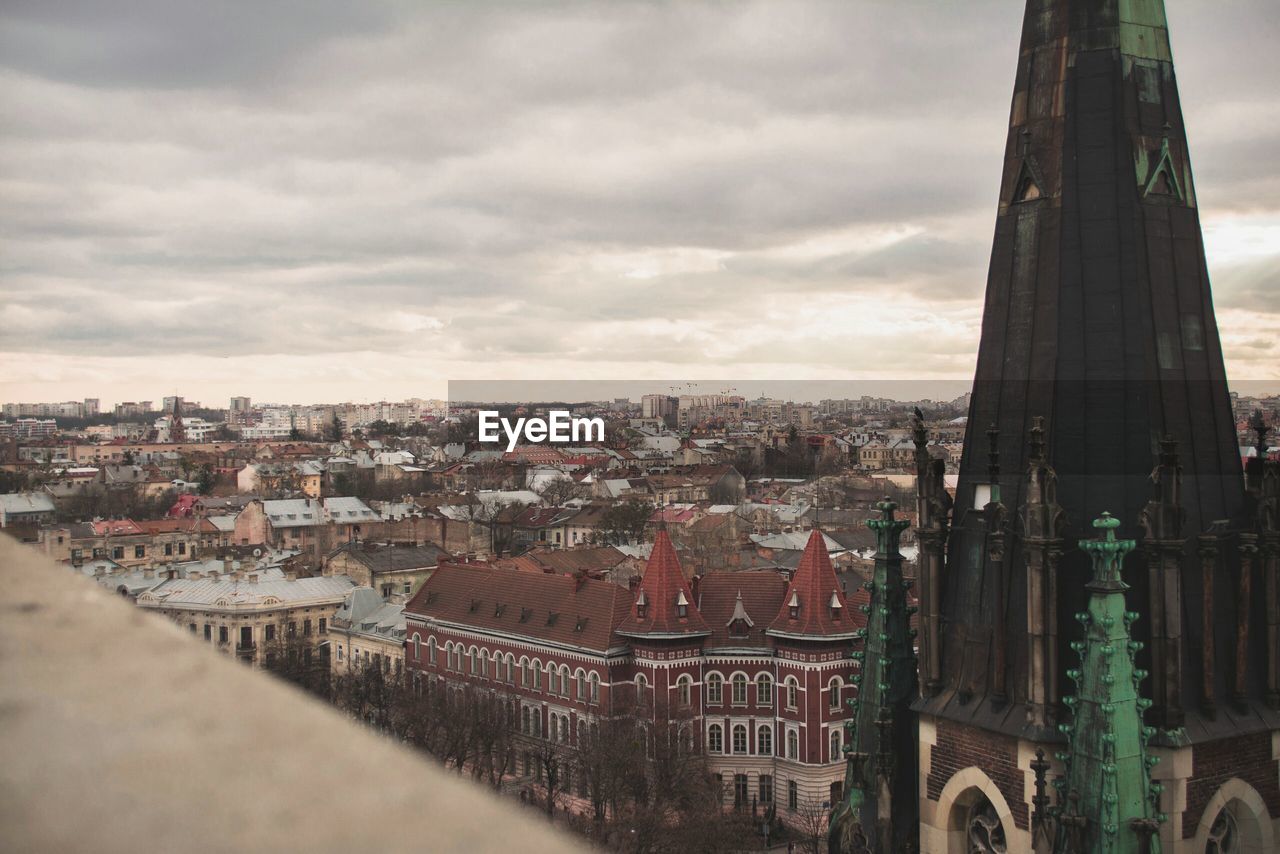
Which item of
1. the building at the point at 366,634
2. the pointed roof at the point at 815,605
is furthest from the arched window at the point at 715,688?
the building at the point at 366,634

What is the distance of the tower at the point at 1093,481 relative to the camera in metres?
11.1

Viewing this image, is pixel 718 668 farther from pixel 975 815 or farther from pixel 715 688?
pixel 975 815

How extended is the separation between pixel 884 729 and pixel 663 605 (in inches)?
1842

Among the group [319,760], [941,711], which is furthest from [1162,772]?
[319,760]

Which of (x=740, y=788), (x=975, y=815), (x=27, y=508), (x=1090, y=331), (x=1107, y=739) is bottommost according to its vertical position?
(x=740, y=788)

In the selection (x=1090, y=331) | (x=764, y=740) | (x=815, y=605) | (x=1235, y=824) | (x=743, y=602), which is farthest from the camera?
(x=743, y=602)

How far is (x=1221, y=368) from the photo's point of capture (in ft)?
40.6

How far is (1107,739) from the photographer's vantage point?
10.4 meters

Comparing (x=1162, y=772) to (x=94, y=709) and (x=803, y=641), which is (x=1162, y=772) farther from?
(x=803, y=641)

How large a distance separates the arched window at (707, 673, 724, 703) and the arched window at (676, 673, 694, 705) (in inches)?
31.0

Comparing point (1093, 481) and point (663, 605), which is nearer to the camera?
point (1093, 481)

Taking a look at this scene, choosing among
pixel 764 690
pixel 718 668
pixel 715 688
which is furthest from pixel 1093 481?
pixel 715 688

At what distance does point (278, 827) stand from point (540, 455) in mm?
198396

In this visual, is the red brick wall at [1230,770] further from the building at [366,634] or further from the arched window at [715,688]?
the building at [366,634]
